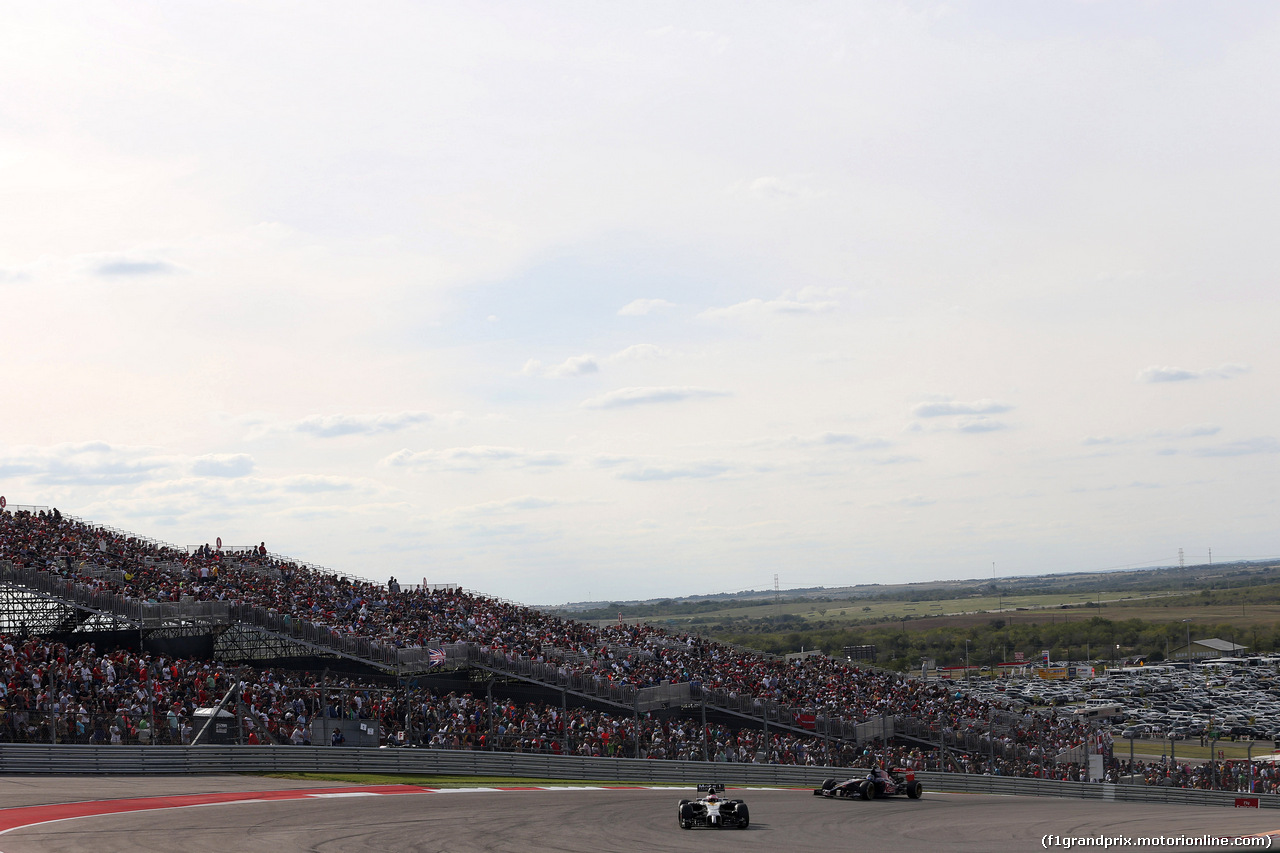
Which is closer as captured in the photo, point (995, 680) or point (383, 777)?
point (383, 777)

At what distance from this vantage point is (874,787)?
25562mm

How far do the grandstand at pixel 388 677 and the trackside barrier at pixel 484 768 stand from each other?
0.47 metres

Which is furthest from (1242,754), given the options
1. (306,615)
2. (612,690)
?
(306,615)

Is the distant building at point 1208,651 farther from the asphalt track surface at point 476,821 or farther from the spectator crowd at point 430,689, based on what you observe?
the asphalt track surface at point 476,821

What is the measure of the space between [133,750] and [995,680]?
101 m

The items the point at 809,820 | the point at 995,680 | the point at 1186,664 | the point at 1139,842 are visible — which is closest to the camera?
the point at 1139,842

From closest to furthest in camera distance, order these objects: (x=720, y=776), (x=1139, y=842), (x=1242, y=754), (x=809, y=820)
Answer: (x=1139, y=842), (x=809, y=820), (x=720, y=776), (x=1242, y=754)

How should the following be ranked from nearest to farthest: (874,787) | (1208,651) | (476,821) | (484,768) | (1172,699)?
(476,821) → (874,787) → (484,768) → (1172,699) → (1208,651)

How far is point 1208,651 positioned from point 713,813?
140688mm

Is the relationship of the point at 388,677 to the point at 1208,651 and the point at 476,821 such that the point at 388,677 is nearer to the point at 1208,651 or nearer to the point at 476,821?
the point at 476,821

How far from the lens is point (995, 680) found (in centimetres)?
11181

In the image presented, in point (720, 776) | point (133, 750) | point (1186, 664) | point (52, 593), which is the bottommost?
point (1186, 664)

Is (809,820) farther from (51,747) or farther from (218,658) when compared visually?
(218,658)

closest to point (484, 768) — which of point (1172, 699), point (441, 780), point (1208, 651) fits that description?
point (441, 780)
